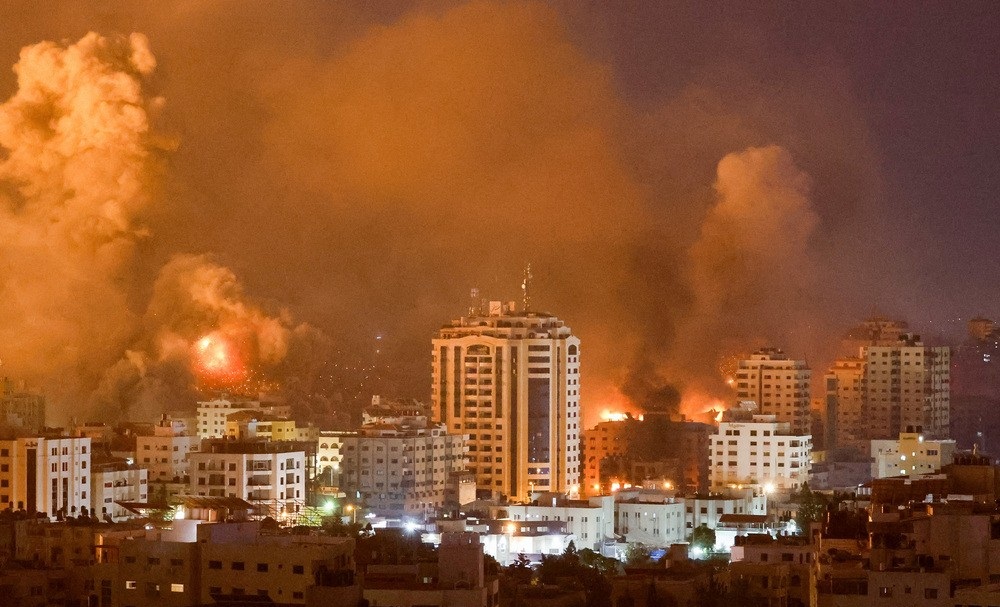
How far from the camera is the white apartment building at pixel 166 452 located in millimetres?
51000

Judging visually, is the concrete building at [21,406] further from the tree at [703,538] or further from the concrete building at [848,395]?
the concrete building at [848,395]

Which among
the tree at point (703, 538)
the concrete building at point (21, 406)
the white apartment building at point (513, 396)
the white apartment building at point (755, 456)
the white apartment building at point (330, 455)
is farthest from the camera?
the white apartment building at point (755, 456)

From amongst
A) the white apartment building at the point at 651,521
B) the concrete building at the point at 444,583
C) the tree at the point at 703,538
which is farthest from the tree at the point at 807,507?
the concrete building at the point at 444,583

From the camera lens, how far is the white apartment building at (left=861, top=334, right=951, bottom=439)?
66125 millimetres

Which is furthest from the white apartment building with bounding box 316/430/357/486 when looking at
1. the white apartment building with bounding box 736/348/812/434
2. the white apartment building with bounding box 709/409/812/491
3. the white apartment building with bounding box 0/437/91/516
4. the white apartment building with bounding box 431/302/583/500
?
the white apartment building with bounding box 736/348/812/434

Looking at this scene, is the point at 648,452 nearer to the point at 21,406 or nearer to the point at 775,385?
the point at 775,385

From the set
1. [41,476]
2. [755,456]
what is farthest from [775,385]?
[41,476]

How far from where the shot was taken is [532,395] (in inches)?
2183

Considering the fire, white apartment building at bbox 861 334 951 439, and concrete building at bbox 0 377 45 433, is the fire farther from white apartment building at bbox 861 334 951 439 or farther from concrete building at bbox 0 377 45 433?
white apartment building at bbox 861 334 951 439

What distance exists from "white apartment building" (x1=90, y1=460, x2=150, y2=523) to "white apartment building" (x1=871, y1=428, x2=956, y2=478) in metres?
14.5

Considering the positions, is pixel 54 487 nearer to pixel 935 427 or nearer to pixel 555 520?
pixel 555 520

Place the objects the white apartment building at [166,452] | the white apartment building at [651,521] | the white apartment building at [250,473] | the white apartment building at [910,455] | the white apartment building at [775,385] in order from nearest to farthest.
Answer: the white apartment building at [250,473] < the white apartment building at [651,521] < the white apartment building at [166,452] < the white apartment building at [910,455] < the white apartment building at [775,385]

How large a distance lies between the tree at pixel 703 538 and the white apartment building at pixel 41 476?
8389 millimetres

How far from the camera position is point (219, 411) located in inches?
2205
